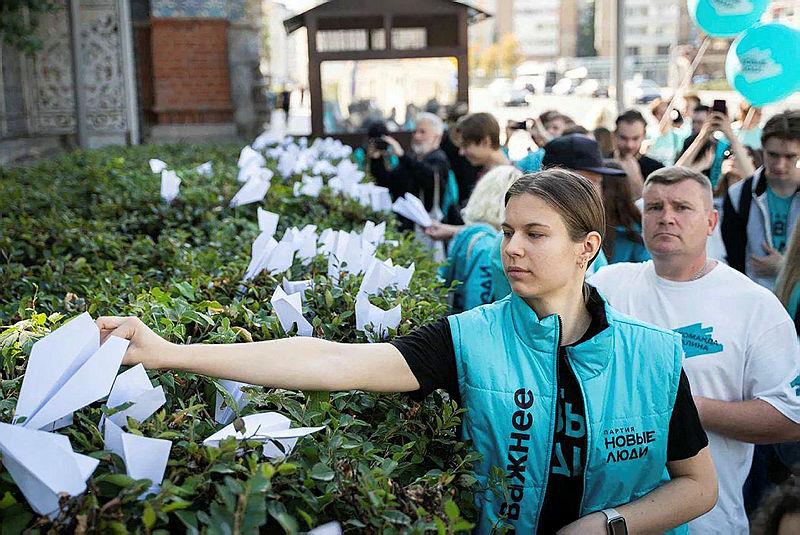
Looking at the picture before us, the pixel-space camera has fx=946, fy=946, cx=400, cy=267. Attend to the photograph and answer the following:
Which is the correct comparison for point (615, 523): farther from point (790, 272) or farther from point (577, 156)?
point (577, 156)

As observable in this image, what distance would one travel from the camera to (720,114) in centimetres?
599

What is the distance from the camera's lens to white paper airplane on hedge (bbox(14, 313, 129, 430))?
1.75 meters

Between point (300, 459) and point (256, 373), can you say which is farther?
point (256, 373)

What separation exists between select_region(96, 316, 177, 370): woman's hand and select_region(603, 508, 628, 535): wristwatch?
3.55 feet

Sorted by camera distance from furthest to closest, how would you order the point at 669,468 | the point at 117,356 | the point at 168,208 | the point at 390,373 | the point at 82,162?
1. the point at 82,162
2. the point at 168,208
3. the point at 669,468
4. the point at 390,373
5. the point at 117,356

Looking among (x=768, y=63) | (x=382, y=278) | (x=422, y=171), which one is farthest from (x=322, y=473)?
(x=768, y=63)

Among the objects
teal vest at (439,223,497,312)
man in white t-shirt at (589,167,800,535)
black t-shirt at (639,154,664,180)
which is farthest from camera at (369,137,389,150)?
man in white t-shirt at (589,167,800,535)

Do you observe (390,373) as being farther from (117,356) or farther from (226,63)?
(226,63)

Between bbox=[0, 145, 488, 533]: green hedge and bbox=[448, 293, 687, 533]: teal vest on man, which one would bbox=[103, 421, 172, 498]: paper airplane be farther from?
bbox=[448, 293, 687, 533]: teal vest on man

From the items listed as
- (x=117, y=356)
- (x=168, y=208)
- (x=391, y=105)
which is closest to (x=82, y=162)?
(x=168, y=208)

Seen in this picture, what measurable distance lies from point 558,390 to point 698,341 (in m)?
1.03

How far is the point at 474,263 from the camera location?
4.50m

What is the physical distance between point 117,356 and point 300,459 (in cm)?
41

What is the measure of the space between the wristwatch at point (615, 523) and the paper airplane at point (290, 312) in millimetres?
955
